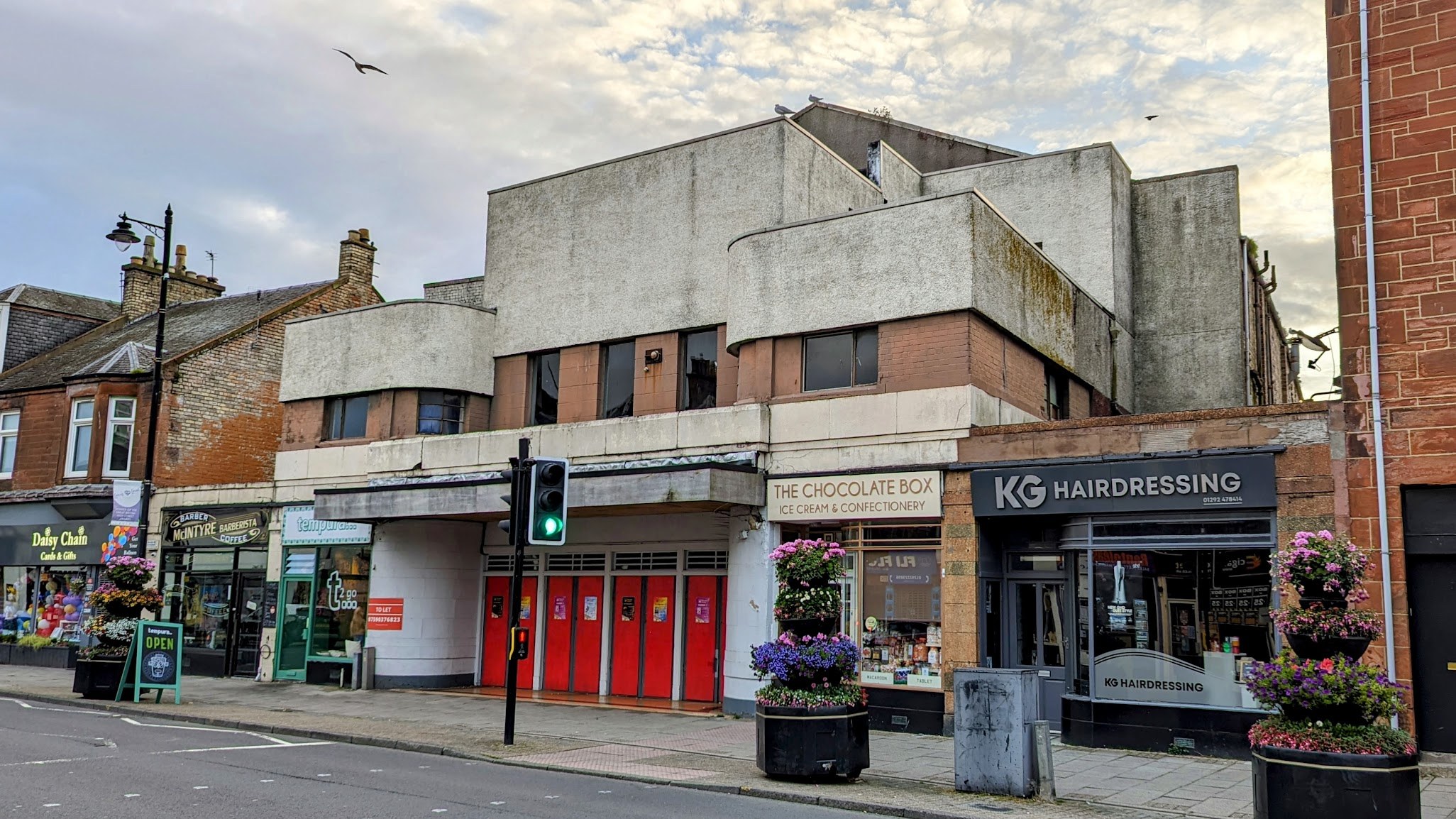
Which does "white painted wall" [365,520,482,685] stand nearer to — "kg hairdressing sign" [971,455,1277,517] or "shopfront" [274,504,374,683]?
"shopfront" [274,504,374,683]

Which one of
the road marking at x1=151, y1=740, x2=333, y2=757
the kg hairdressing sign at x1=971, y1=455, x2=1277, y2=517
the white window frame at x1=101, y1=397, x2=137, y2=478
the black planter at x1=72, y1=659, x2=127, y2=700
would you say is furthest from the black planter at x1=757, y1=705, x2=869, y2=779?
the white window frame at x1=101, y1=397, x2=137, y2=478

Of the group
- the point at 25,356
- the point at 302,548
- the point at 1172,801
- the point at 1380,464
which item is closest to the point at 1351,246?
the point at 1380,464

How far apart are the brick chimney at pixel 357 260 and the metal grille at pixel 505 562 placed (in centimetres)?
1139

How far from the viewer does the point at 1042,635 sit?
51.3 ft

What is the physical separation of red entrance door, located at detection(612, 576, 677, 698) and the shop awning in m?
1.41

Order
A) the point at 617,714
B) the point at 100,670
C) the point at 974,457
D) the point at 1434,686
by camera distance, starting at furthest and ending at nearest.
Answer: the point at 100,670, the point at 617,714, the point at 974,457, the point at 1434,686

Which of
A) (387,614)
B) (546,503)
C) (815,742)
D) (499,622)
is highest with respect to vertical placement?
(546,503)

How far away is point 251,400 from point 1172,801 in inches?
926

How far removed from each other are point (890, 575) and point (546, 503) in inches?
206

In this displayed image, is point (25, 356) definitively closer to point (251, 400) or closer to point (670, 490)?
point (251, 400)

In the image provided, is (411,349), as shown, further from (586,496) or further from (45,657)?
(45,657)

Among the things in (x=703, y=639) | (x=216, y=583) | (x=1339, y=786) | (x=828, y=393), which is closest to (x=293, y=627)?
(x=216, y=583)

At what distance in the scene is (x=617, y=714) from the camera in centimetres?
1753

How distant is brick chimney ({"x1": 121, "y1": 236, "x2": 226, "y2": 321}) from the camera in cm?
3397
